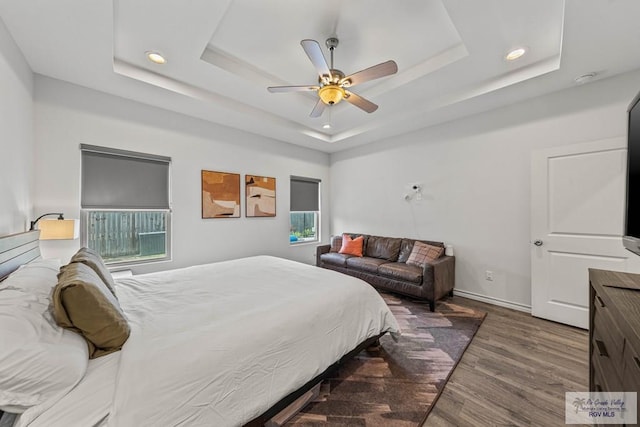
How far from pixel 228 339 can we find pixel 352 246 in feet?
11.4

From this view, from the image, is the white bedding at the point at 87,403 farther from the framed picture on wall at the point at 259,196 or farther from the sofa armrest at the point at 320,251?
the sofa armrest at the point at 320,251

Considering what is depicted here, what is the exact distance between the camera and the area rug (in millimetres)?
1594

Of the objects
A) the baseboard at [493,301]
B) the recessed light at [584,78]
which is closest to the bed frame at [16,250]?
the baseboard at [493,301]

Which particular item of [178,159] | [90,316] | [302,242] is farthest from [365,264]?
[90,316]

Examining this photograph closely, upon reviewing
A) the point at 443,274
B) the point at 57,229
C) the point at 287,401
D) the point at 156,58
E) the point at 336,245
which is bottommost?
the point at 287,401

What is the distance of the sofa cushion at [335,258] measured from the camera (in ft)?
14.1

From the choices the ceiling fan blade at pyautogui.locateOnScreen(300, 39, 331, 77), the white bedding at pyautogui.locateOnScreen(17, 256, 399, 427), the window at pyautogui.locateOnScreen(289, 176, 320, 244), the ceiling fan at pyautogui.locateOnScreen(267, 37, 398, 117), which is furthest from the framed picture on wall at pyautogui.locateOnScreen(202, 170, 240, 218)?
the ceiling fan blade at pyautogui.locateOnScreen(300, 39, 331, 77)

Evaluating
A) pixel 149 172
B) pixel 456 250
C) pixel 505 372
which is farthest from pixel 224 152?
pixel 505 372

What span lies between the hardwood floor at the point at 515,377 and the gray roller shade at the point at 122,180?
149 inches

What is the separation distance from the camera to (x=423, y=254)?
12.2ft

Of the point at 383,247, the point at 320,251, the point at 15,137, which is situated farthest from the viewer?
the point at 320,251

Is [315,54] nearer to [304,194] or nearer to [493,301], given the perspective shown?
[304,194]

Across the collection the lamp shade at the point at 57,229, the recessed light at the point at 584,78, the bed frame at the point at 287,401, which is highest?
the recessed light at the point at 584,78

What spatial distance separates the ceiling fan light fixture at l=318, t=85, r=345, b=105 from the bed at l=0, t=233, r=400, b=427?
1700 millimetres
